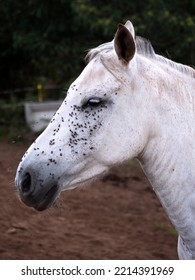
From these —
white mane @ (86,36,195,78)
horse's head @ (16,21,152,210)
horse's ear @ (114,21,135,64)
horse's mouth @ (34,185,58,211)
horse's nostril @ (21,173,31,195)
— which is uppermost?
horse's ear @ (114,21,135,64)

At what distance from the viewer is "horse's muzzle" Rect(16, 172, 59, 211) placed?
2.68m

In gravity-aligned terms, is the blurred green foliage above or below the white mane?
below

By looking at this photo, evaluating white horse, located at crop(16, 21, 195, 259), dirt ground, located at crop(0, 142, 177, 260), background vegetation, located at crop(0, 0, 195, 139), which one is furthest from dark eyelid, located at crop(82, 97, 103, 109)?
background vegetation, located at crop(0, 0, 195, 139)

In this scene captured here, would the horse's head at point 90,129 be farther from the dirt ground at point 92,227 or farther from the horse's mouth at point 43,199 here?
the dirt ground at point 92,227

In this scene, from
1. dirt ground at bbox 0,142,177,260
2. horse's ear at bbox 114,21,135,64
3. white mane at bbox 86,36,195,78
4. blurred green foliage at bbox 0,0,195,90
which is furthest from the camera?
blurred green foliage at bbox 0,0,195,90

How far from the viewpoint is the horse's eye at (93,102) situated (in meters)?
2.72

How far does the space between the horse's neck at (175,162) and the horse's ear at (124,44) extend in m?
0.27

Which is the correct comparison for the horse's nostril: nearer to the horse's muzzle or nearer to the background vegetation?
the horse's muzzle

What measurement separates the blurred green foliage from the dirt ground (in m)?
2.83

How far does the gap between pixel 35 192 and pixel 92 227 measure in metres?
3.86

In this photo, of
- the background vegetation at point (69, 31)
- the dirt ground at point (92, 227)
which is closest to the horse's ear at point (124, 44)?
the dirt ground at point (92, 227)

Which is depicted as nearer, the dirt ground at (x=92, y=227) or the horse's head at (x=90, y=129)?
→ the horse's head at (x=90, y=129)

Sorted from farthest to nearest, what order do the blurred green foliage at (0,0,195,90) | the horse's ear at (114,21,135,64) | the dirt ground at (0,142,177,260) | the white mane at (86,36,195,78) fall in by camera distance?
the blurred green foliage at (0,0,195,90) < the dirt ground at (0,142,177,260) < the white mane at (86,36,195,78) < the horse's ear at (114,21,135,64)

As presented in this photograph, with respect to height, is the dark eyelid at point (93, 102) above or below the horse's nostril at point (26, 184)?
above
